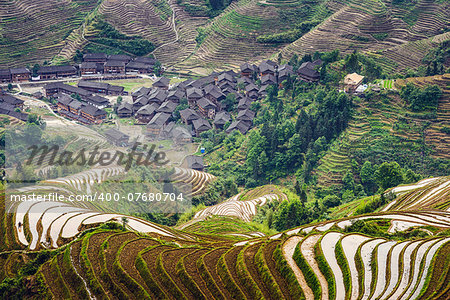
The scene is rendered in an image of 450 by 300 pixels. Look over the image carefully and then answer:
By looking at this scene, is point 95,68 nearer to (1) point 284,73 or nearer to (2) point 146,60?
(2) point 146,60

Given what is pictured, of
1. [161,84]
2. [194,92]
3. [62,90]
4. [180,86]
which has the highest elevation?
[194,92]

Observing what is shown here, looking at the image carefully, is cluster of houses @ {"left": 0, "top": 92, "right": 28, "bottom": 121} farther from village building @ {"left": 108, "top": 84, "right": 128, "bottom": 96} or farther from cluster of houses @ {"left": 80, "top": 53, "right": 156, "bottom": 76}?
cluster of houses @ {"left": 80, "top": 53, "right": 156, "bottom": 76}

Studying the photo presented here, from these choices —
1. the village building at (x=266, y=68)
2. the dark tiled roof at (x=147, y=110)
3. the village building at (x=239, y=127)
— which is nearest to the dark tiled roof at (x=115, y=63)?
the dark tiled roof at (x=147, y=110)

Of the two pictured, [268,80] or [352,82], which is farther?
[268,80]

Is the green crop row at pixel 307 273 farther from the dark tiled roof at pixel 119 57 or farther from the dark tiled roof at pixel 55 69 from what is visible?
→ the dark tiled roof at pixel 55 69

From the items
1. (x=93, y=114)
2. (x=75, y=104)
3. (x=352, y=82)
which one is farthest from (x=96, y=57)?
(x=352, y=82)

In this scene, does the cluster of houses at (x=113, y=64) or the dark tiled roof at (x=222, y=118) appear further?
the cluster of houses at (x=113, y=64)

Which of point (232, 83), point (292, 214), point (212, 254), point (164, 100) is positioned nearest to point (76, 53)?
point (164, 100)
